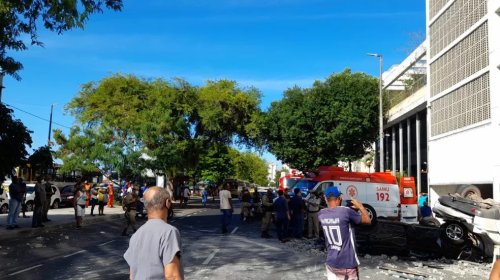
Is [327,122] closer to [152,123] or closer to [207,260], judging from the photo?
[152,123]

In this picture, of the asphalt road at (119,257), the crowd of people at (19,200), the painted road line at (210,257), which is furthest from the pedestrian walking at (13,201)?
the painted road line at (210,257)

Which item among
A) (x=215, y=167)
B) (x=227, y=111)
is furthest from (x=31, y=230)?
(x=215, y=167)

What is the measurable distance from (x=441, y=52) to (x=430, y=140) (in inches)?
167

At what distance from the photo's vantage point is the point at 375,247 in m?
12.3

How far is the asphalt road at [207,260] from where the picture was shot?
943cm

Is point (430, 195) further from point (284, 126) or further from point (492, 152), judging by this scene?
point (284, 126)

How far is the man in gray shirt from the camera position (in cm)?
351

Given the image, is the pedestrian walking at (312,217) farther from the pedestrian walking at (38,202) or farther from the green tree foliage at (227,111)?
the green tree foliage at (227,111)

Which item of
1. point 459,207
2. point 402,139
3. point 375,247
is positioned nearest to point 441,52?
point 459,207

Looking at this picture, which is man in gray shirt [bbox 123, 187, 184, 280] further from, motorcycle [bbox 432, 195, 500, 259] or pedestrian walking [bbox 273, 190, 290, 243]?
pedestrian walking [bbox 273, 190, 290, 243]

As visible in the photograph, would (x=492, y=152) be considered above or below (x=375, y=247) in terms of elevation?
above

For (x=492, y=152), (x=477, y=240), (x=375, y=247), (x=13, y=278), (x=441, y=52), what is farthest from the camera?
(x=441, y=52)

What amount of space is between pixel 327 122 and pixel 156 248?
36.2m

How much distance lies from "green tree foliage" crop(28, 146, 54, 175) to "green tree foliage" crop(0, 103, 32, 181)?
88cm
